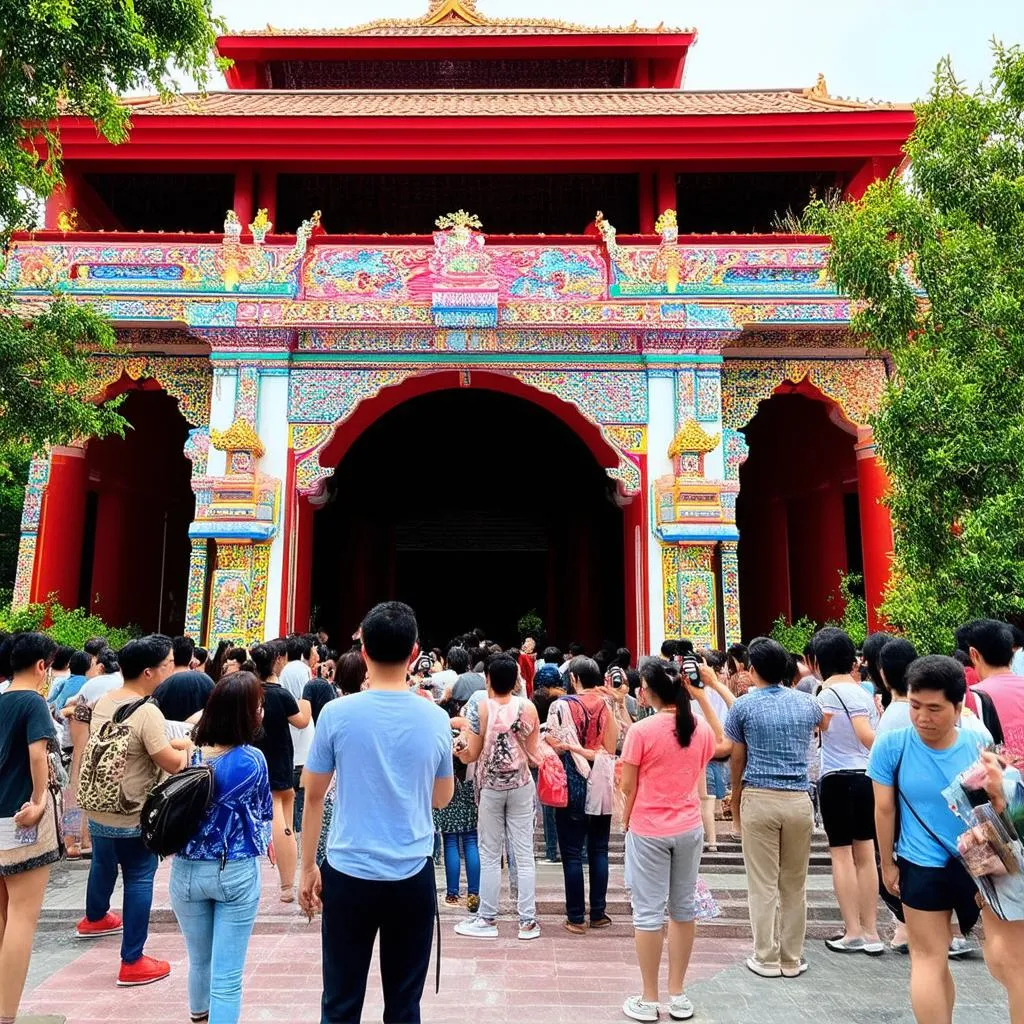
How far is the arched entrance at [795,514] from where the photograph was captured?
13.1m

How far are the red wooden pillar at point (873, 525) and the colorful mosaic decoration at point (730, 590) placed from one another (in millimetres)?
1896

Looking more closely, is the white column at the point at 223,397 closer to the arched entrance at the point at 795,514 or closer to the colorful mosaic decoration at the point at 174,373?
the colorful mosaic decoration at the point at 174,373

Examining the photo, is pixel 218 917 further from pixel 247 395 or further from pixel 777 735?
pixel 247 395

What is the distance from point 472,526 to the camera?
57.6 ft

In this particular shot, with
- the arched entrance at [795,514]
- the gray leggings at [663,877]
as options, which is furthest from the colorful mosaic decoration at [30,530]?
the arched entrance at [795,514]

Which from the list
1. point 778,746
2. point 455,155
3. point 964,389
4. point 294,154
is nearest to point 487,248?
point 455,155

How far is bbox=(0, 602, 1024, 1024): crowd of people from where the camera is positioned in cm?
242

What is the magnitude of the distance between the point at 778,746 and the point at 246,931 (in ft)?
7.70

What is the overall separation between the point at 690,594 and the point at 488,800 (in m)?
6.05

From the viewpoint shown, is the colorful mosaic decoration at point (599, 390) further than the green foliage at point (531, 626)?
No

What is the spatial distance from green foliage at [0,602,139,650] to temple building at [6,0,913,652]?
1.75 feet

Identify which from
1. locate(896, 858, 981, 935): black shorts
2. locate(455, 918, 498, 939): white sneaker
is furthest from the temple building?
locate(896, 858, 981, 935): black shorts

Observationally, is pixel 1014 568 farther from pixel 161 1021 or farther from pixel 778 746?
pixel 161 1021

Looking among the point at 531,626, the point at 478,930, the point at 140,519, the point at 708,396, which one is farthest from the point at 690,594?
the point at 140,519
